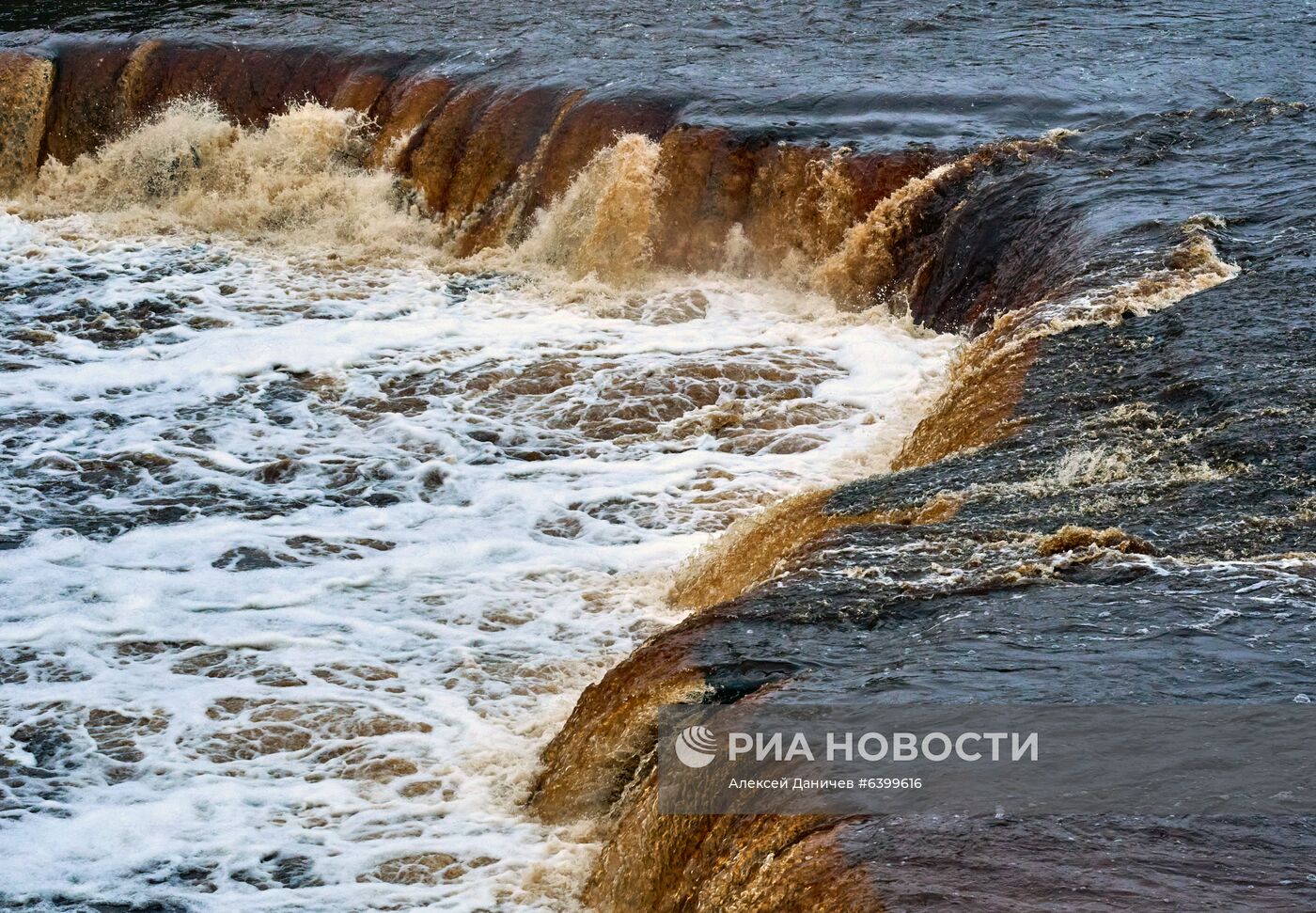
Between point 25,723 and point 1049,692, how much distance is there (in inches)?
160

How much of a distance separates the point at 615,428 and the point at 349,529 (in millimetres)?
1876

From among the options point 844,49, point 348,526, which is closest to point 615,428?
point 348,526

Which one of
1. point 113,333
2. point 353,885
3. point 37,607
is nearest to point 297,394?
point 113,333

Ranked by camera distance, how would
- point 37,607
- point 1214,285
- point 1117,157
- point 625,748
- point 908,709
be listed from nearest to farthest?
point 908,709, point 625,748, point 37,607, point 1214,285, point 1117,157

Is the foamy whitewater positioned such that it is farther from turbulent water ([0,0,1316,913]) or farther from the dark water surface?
the dark water surface

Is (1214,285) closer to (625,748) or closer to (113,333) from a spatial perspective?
(625,748)

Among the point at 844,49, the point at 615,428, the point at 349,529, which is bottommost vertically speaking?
the point at 349,529

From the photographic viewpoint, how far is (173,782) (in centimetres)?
546

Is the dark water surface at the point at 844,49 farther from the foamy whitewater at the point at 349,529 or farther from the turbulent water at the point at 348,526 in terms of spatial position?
the foamy whitewater at the point at 349,529

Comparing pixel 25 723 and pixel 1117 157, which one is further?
pixel 1117 157

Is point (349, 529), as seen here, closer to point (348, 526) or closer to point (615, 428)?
point (348, 526)

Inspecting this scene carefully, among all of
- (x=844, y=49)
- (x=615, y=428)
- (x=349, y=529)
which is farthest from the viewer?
(x=844, y=49)

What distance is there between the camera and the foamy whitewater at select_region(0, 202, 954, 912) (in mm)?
5137

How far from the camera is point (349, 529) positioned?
7.71 m
